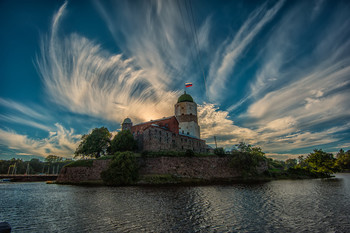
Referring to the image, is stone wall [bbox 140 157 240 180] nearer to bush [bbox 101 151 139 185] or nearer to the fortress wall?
the fortress wall

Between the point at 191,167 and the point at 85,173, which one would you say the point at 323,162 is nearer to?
the point at 191,167

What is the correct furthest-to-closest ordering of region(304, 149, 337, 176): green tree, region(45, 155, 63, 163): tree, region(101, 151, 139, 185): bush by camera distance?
1. region(45, 155, 63, 163): tree
2. region(304, 149, 337, 176): green tree
3. region(101, 151, 139, 185): bush

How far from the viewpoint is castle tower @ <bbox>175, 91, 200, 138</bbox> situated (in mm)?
63125

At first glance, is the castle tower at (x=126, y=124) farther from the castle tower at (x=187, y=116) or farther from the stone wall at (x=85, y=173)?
the castle tower at (x=187, y=116)

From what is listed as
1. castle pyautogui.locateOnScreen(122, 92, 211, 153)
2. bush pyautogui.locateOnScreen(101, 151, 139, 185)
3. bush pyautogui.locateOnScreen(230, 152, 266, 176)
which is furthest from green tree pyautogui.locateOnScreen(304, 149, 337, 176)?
bush pyautogui.locateOnScreen(101, 151, 139, 185)

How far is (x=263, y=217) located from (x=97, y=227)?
10.8m

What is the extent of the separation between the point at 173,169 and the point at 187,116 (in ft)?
91.3

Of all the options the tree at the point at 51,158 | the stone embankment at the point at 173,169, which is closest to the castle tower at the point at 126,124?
the stone embankment at the point at 173,169

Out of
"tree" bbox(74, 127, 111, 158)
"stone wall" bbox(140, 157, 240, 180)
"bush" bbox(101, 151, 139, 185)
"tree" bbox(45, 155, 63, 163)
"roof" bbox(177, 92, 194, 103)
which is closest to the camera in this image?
"bush" bbox(101, 151, 139, 185)

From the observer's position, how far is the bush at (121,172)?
108 feet

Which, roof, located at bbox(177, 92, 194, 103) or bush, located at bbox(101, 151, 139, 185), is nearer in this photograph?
bush, located at bbox(101, 151, 139, 185)

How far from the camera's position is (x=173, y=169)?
130 ft

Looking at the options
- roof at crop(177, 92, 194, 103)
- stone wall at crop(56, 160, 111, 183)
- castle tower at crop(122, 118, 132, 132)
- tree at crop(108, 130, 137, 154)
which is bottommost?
stone wall at crop(56, 160, 111, 183)

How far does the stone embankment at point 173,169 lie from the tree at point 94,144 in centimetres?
565
